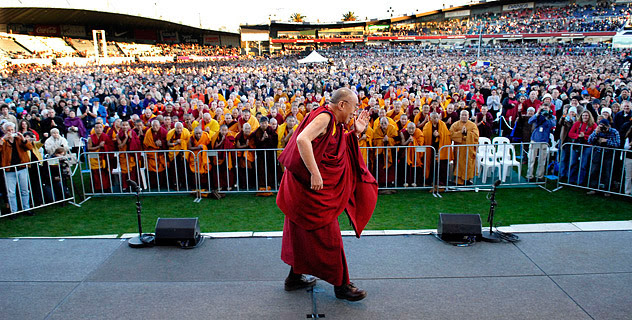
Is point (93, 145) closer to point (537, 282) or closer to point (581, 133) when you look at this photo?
point (537, 282)

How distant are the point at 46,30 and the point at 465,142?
2374 inches

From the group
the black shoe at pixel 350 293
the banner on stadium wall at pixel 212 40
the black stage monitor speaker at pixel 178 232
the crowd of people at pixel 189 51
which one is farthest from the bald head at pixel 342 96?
the banner on stadium wall at pixel 212 40

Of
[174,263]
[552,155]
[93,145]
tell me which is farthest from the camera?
[552,155]

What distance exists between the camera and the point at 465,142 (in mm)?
8328

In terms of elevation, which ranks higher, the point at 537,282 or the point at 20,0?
the point at 20,0

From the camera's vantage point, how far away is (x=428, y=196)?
7684 millimetres

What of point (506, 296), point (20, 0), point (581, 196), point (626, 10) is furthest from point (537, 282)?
point (626, 10)

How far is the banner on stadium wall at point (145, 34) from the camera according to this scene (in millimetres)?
65000

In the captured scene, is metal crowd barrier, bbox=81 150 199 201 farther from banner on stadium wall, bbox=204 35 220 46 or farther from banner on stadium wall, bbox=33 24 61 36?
banner on stadium wall, bbox=204 35 220 46

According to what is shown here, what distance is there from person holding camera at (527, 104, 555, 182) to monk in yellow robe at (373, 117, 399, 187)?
2.52 m

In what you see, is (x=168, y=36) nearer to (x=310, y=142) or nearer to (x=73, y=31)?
(x=73, y=31)

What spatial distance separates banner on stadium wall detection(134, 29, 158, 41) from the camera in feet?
213

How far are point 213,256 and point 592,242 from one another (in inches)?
166

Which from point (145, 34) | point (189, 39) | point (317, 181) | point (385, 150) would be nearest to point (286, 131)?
point (385, 150)
